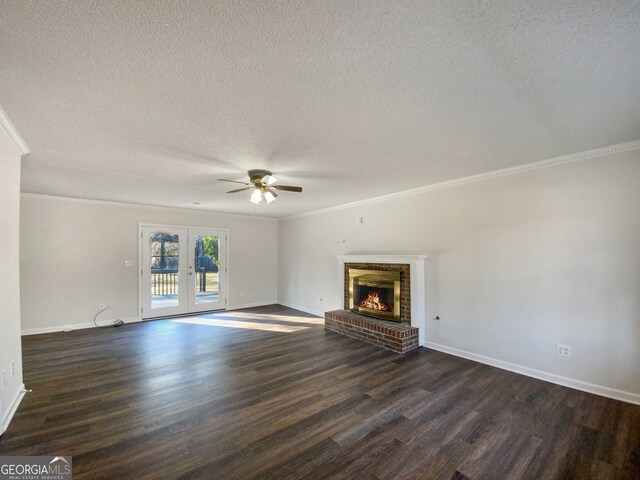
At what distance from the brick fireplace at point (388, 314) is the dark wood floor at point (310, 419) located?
34cm

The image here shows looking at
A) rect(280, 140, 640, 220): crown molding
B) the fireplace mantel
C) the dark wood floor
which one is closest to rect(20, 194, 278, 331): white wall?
the dark wood floor

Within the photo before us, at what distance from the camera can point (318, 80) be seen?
1.80 meters

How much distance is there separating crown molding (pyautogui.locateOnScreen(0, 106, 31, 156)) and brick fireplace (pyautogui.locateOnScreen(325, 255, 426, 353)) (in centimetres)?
462

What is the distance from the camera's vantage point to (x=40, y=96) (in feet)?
6.41

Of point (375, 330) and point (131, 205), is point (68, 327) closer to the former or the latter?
point (131, 205)

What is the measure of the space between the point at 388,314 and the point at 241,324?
9.82 feet

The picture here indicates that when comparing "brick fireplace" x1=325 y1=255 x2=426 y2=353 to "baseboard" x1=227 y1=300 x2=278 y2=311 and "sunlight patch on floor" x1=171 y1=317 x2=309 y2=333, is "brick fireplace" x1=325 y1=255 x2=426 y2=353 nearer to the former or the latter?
"sunlight patch on floor" x1=171 y1=317 x2=309 y2=333

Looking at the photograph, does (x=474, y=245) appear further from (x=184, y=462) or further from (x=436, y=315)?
(x=184, y=462)

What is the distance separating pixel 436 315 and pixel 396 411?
2039mm

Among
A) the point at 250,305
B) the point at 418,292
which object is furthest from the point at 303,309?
the point at 418,292

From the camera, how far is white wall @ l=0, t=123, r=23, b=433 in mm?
2377

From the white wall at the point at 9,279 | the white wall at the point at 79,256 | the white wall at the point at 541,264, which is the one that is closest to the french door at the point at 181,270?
the white wall at the point at 79,256

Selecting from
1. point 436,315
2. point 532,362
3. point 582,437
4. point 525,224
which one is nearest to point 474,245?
point 525,224

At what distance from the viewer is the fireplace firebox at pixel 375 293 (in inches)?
188
